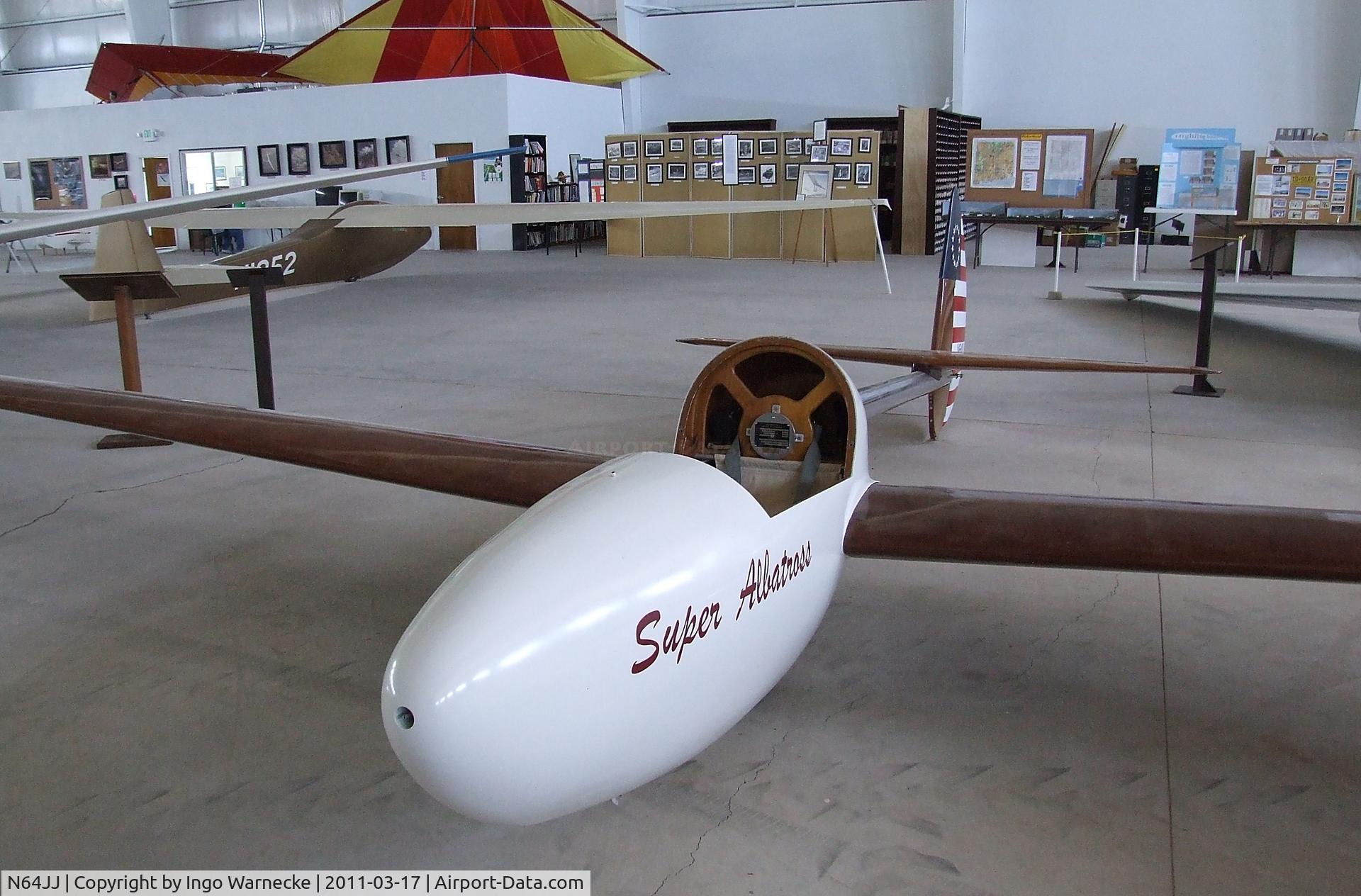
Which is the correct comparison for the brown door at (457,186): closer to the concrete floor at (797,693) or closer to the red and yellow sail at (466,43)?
the red and yellow sail at (466,43)

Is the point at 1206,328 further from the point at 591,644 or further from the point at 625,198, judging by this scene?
the point at 625,198

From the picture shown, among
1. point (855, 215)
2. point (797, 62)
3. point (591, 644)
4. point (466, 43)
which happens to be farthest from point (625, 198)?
point (591, 644)

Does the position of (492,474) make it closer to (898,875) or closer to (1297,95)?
(898,875)

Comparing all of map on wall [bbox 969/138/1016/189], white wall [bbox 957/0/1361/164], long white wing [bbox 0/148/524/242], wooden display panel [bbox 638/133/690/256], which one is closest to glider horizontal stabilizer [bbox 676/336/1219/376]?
long white wing [bbox 0/148/524/242]

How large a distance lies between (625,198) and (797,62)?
239 inches

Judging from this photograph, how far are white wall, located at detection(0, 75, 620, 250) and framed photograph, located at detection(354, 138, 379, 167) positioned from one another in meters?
0.15

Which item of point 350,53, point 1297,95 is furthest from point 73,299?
point 1297,95

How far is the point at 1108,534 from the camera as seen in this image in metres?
2.84

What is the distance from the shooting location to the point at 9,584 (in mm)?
4242

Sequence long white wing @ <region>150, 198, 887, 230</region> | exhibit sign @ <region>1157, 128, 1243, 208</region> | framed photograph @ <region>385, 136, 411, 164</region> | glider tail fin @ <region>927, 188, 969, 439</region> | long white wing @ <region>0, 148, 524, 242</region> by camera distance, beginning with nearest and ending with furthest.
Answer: long white wing @ <region>0, 148, 524, 242</region> → long white wing @ <region>150, 198, 887, 230</region> → glider tail fin @ <region>927, 188, 969, 439</region> → exhibit sign @ <region>1157, 128, 1243, 208</region> → framed photograph @ <region>385, 136, 411, 164</region>

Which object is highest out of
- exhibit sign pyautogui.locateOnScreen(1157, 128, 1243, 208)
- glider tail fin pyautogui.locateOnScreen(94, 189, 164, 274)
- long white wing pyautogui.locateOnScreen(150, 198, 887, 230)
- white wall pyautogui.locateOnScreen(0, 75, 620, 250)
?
white wall pyautogui.locateOnScreen(0, 75, 620, 250)

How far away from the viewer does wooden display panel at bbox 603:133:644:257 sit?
64.2 ft

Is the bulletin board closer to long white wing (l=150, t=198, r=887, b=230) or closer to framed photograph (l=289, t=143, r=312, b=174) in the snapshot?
long white wing (l=150, t=198, r=887, b=230)

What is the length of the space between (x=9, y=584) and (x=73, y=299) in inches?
454
